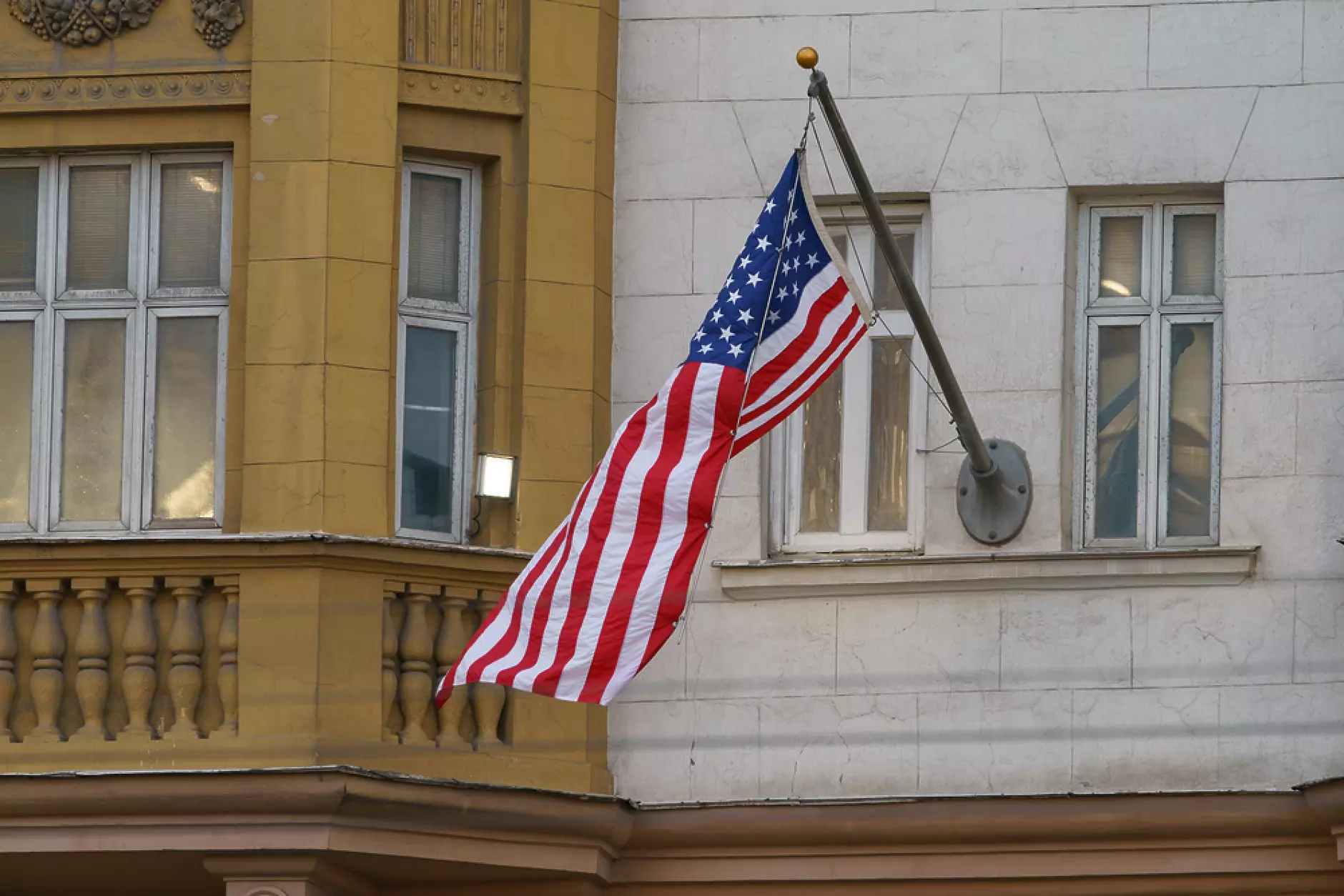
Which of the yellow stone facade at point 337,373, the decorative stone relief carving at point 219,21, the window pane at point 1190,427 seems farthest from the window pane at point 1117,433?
the decorative stone relief carving at point 219,21

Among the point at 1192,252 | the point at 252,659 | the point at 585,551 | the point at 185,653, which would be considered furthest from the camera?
the point at 1192,252

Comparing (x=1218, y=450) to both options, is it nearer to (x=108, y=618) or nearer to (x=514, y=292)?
(x=514, y=292)

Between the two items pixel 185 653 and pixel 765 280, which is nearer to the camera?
pixel 765 280

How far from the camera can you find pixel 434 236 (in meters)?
15.5

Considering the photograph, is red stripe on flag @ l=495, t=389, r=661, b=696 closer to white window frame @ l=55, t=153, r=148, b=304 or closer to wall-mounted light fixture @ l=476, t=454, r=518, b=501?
wall-mounted light fixture @ l=476, t=454, r=518, b=501

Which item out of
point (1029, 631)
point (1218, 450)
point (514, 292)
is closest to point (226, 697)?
point (514, 292)

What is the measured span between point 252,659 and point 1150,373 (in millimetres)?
4855

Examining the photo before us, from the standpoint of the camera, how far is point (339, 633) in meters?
14.5

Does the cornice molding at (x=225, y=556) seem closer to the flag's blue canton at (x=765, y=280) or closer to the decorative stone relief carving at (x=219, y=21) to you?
the flag's blue canton at (x=765, y=280)

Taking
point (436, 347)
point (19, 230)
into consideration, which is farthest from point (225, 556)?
point (19, 230)

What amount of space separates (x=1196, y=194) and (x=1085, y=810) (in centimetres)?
331

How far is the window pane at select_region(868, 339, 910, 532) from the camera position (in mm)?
15477

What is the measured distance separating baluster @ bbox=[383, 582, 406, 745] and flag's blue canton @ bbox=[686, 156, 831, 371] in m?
2.11

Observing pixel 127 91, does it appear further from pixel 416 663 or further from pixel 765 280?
pixel 765 280
